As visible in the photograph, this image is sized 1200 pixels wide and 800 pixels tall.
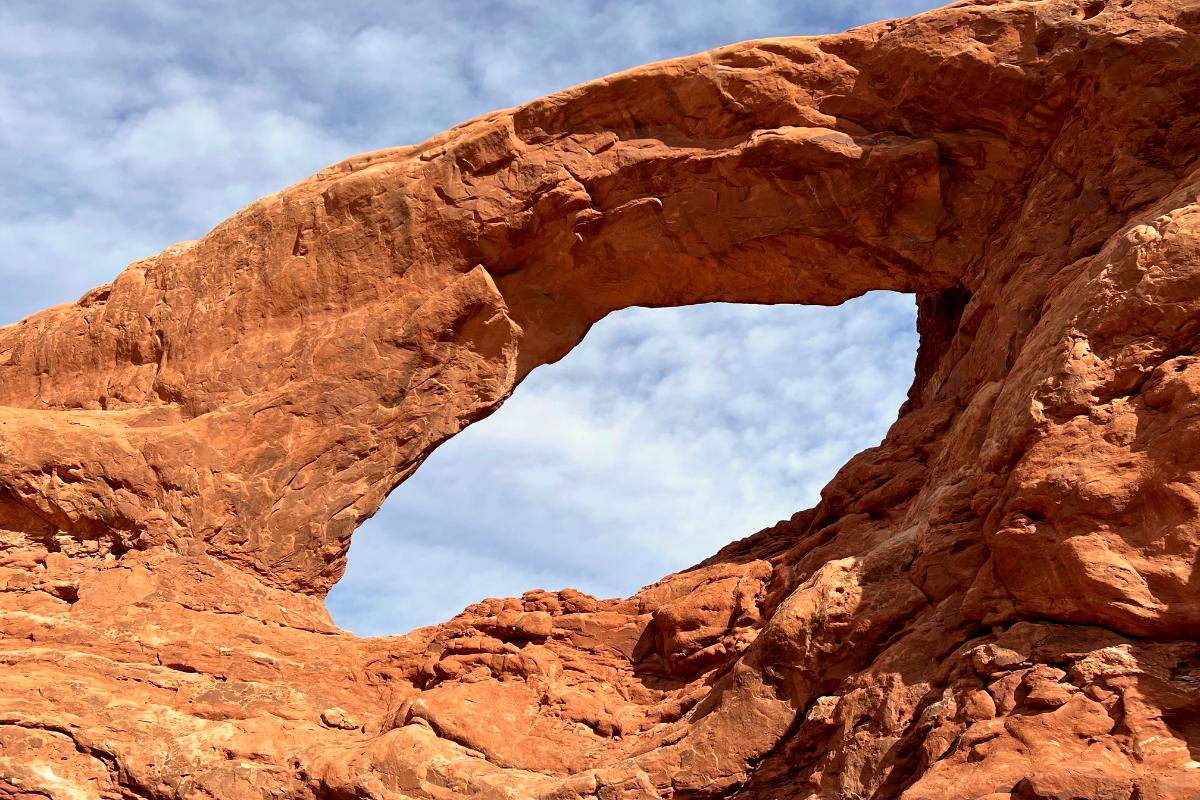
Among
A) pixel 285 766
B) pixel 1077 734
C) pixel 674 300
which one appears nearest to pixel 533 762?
pixel 285 766

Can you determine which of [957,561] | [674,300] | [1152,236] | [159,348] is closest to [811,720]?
[957,561]

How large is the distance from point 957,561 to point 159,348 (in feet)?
28.6

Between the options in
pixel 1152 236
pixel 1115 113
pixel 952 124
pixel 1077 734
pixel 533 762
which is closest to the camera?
pixel 1077 734

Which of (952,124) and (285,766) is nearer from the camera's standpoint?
(285,766)

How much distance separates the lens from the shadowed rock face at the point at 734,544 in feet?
26.8

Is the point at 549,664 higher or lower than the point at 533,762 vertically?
higher

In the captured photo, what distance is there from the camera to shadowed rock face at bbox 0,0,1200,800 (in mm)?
8180

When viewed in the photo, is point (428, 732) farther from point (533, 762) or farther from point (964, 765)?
point (964, 765)

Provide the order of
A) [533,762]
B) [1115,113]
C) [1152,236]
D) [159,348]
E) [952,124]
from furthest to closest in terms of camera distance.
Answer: [159,348], [952,124], [1115,113], [533,762], [1152,236]

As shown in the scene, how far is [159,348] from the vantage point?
1367 cm

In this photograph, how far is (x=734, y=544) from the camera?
13070 millimetres

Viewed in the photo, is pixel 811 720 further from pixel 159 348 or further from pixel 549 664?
pixel 159 348

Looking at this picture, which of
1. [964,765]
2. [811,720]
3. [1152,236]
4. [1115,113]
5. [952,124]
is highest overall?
[952,124]

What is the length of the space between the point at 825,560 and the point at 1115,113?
15.1 feet
